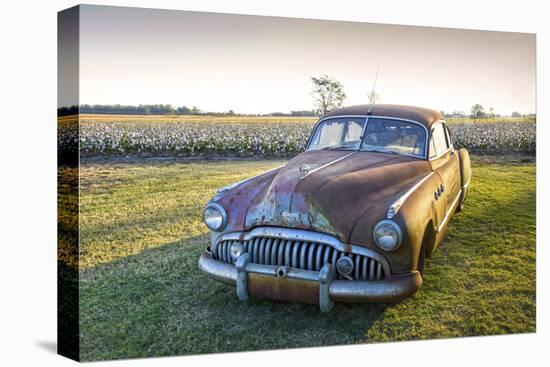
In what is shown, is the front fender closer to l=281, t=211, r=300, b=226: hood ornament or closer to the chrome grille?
the chrome grille

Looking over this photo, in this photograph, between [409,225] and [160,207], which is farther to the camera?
[160,207]

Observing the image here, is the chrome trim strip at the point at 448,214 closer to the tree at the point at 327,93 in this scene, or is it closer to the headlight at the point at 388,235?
the headlight at the point at 388,235

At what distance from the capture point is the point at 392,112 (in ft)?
16.5

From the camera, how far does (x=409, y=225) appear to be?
12.6 feet

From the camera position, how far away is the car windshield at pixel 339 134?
197 inches

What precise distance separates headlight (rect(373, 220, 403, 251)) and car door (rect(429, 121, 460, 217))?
1002 millimetres

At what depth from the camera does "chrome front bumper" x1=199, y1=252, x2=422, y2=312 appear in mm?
3736

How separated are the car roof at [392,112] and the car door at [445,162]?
123 mm

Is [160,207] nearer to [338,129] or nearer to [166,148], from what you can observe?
[166,148]

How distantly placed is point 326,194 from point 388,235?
0.53 m

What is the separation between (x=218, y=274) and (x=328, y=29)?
2.45 metres

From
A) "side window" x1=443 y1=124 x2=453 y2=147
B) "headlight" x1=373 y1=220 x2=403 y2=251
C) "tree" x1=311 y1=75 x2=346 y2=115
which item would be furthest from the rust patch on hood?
"side window" x1=443 y1=124 x2=453 y2=147

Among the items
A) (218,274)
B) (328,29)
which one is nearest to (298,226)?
(218,274)

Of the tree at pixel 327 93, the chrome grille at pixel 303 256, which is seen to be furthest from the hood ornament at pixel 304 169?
the tree at pixel 327 93
